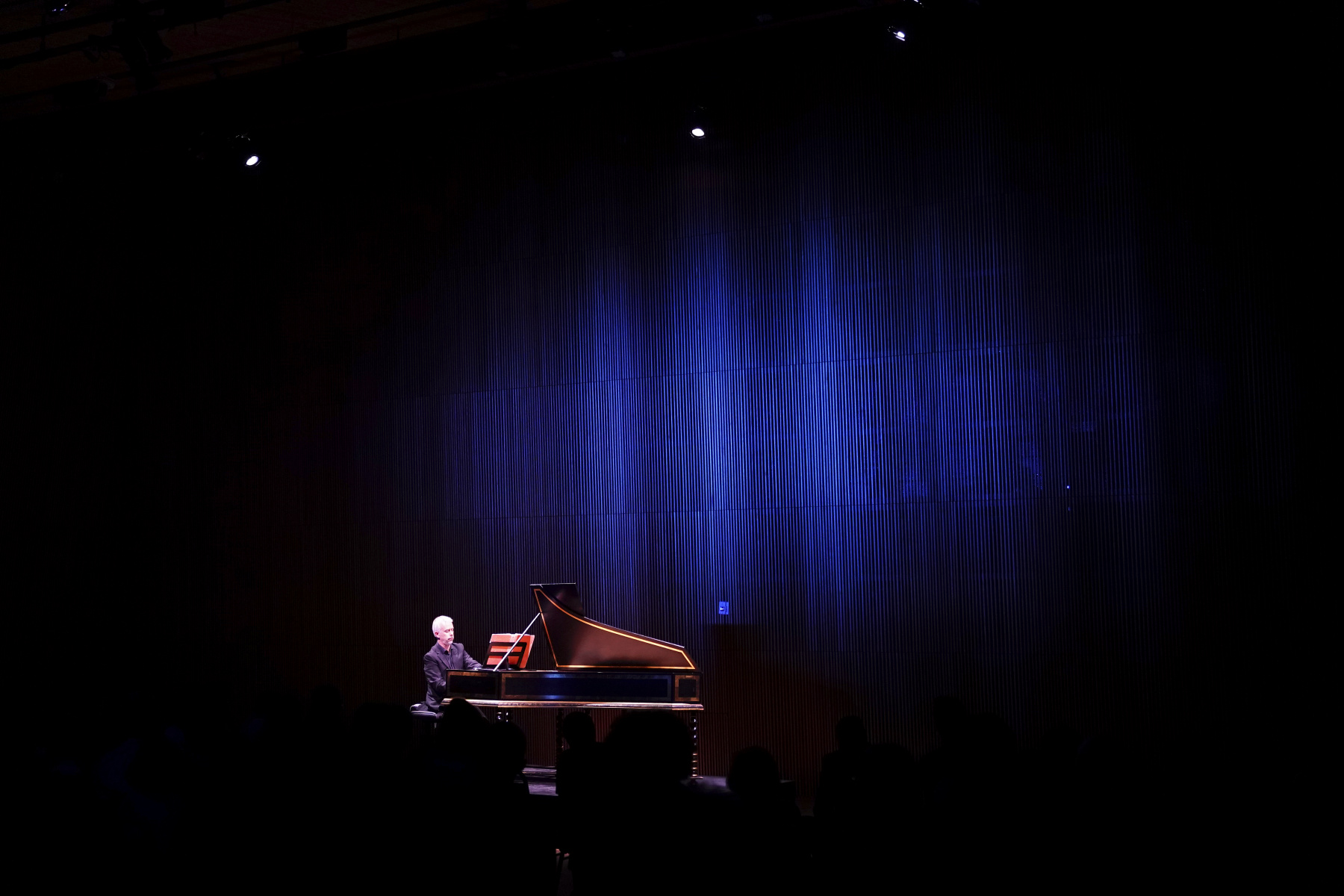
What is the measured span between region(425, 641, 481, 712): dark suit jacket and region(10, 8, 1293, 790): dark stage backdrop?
0.75 m

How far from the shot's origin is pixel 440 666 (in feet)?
26.5

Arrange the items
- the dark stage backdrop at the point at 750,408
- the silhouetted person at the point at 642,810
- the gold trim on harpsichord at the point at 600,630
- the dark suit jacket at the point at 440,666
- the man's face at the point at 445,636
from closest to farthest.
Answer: the silhouetted person at the point at 642,810 < the gold trim on harpsichord at the point at 600,630 < the dark stage backdrop at the point at 750,408 < the dark suit jacket at the point at 440,666 < the man's face at the point at 445,636

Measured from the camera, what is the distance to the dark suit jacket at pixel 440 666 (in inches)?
311

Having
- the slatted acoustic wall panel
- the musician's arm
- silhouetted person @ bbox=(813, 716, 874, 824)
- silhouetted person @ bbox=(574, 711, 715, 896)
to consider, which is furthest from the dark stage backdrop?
silhouetted person @ bbox=(574, 711, 715, 896)

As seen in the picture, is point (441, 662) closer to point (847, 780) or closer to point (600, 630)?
point (600, 630)

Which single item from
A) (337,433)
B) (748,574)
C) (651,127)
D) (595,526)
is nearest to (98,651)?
(337,433)

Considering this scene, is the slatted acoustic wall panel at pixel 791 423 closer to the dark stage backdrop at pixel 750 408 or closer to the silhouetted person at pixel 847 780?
the dark stage backdrop at pixel 750 408

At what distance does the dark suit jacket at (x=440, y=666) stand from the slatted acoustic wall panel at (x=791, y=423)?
2.58ft

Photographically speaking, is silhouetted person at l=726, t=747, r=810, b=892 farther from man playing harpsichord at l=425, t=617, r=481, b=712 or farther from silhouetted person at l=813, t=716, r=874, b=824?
man playing harpsichord at l=425, t=617, r=481, b=712

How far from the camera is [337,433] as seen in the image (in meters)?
9.70

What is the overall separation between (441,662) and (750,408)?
3.18 meters

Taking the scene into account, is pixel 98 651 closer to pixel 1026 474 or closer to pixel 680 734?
pixel 1026 474

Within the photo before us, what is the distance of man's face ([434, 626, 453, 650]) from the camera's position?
321 inches

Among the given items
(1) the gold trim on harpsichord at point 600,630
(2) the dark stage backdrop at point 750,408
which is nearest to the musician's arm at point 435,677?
(2) the dark stage backdrop at point 750,408
